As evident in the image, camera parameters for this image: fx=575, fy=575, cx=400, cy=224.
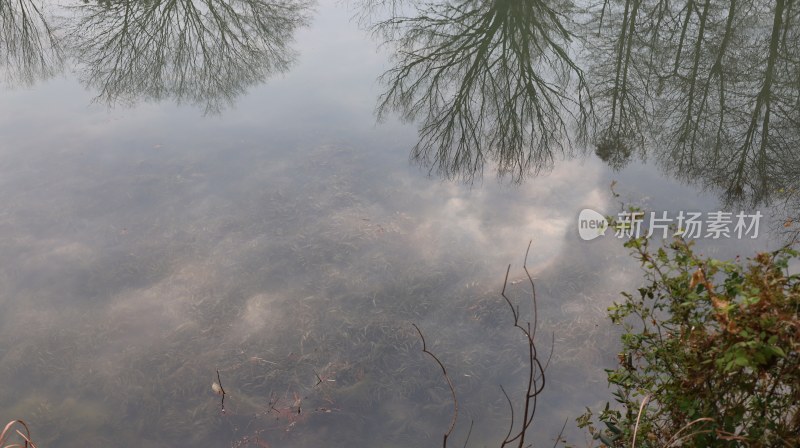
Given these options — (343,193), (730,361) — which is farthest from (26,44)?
(730,361)

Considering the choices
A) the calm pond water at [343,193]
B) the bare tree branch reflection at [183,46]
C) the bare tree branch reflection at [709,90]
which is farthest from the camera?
the bare tree branch reflection at [183,46]

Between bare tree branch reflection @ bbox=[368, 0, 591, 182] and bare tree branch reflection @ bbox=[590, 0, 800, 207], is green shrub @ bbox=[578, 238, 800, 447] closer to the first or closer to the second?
bare tree branch reflection @ bbox=[368, 0, 591, 182]

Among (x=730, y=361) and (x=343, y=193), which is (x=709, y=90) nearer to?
(x=343, y=193)

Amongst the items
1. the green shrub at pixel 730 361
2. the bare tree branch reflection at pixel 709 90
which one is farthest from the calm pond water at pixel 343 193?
the green shrub at pixel 730 361

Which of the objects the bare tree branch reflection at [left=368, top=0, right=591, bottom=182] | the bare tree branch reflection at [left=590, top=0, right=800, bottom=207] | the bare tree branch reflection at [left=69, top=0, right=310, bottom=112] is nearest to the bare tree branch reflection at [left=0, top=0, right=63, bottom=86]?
the bare tree branch reflection at [left=69, top=0, right=310, bottom=112]

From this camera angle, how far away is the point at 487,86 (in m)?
7.38

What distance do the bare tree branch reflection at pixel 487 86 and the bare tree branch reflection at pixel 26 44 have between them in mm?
5017

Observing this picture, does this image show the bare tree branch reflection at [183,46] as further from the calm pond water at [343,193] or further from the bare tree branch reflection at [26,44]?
the bare tree branch reflection at [26,44]

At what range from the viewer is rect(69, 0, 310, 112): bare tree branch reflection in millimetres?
7867

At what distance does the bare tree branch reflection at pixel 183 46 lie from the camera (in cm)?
787

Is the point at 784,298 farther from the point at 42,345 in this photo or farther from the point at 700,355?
the point at 42,345

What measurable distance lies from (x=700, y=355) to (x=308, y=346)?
2.59m

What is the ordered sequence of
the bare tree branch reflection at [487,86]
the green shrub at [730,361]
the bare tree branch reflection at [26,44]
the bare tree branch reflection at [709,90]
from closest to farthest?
the green shrub at [730,361]
the bare tree branch reflection at [709,90]
the bare tree branch reflection at [487,86]
the bare tree branch reflection at [26,44]

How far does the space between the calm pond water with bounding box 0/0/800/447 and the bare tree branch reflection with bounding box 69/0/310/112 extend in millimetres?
51
